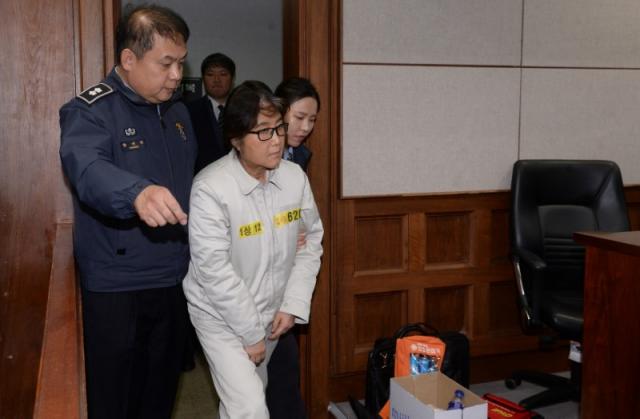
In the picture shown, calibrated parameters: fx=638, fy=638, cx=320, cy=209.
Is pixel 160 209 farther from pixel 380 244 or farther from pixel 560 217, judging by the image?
pixel 560 217

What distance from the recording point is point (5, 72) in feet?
7.44

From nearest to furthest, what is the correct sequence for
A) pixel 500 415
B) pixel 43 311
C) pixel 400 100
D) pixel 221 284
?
pixel 221 284, pixel 43 311, pixel 500 415, pixel 400 100

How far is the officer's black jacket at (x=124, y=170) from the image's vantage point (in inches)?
71.5

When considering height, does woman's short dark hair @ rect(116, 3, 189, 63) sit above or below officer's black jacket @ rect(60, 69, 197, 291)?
above

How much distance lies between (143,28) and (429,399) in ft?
5.33

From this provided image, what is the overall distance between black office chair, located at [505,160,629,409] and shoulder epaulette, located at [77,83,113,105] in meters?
1.91

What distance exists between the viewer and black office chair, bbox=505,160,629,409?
2.96m

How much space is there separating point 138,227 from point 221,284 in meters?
0.31

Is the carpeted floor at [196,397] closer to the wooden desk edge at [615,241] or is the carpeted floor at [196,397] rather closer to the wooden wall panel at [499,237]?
the wooden wall panel at [499,237]

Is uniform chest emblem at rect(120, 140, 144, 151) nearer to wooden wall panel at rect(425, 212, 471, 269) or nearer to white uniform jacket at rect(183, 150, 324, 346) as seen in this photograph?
white uniform jacket at rect(183, 150, 324, 346)

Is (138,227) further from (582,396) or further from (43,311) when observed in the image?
(582,396)

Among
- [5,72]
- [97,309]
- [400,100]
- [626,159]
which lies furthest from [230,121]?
[626,159]

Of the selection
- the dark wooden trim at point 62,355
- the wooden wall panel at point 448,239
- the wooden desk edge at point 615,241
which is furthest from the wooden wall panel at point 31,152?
the wooden desk edge at point 615,241

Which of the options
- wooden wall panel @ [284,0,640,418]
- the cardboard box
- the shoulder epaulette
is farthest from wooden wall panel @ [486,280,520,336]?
the shoulder epaulette
